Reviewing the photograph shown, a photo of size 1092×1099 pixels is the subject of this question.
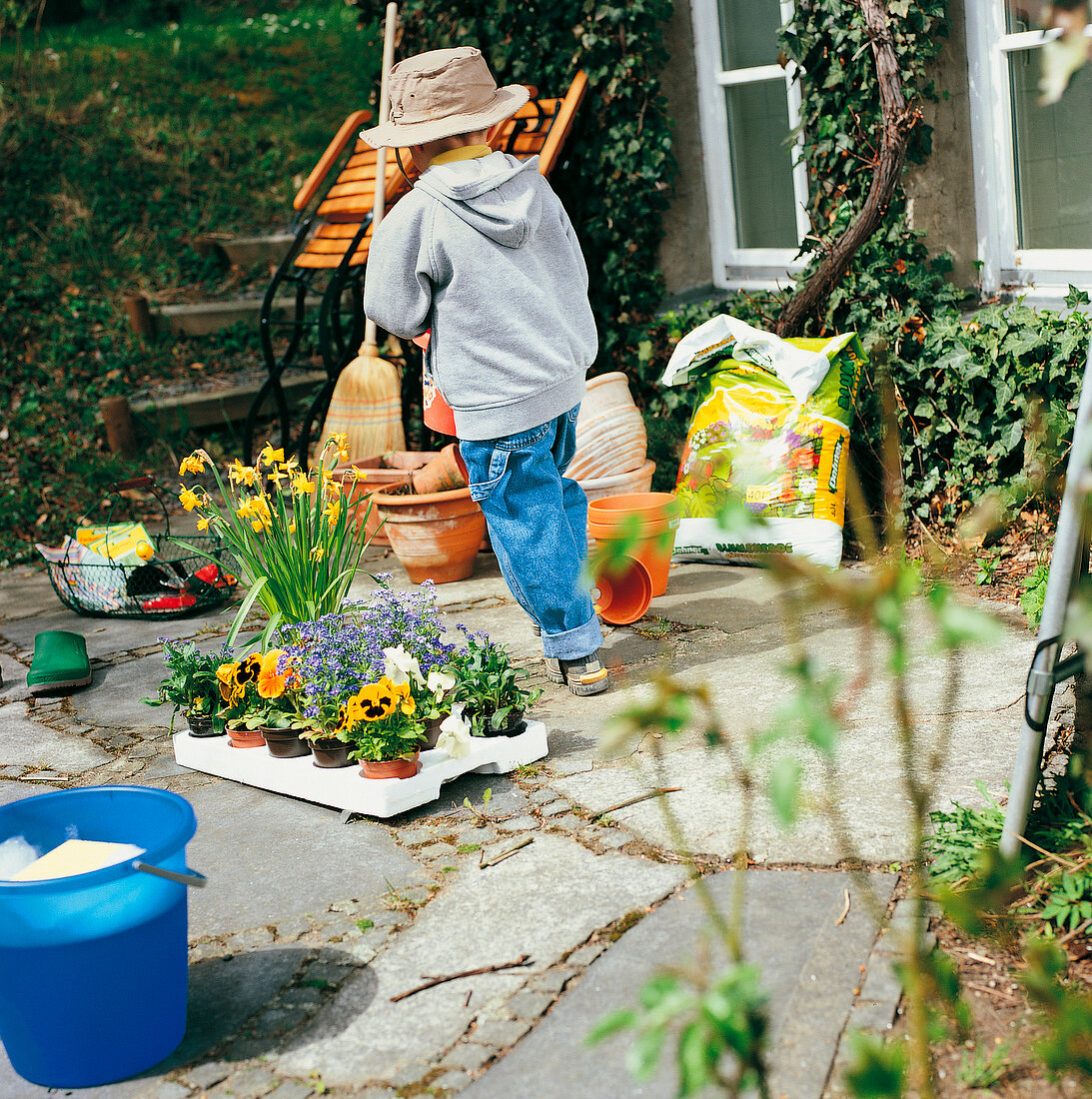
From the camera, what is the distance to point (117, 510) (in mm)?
6500

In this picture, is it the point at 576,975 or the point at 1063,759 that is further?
the point at 1063,759

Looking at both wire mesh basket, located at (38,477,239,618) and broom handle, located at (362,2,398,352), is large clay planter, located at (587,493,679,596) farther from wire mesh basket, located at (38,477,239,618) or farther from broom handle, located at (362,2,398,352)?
broom handle, located at (362,2,398,352)

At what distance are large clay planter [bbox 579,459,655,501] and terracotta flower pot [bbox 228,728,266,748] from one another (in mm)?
1887

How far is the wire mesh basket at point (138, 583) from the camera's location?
186 inches

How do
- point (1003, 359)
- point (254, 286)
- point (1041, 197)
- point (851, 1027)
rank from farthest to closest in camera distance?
1. point (254, 286)
2. point (1041, 197)
3. point (1003, 359)
4. point (851, 1027)

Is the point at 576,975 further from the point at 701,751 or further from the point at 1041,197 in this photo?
the point at 1041,197

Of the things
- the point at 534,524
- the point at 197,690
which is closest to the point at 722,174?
the point at 534,524

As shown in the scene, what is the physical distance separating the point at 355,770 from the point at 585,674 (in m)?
0.86

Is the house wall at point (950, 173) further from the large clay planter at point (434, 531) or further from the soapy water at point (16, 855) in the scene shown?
the soapy water at point (16, 855)

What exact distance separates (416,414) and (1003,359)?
3155 millimetres

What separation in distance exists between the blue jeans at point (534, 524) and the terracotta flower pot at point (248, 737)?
84cm

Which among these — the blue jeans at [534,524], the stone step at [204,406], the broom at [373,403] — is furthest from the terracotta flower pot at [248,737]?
the stone step at [204,406]

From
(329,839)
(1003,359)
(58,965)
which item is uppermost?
(1003,359)

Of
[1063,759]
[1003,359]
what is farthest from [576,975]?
[1003,359]
